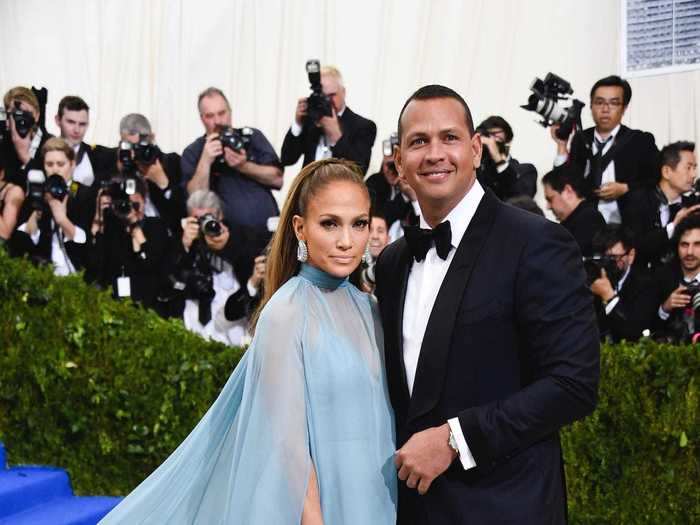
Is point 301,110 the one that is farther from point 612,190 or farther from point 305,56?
point 612,190

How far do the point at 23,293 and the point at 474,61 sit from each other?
3334 millimetres

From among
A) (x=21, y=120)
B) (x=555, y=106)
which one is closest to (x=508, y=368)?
(x=555, y=106)

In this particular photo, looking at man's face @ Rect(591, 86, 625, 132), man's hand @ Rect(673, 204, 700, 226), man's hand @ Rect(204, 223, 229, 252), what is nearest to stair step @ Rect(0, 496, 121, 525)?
man's hand @ Rect(204, 223, 229, 252)

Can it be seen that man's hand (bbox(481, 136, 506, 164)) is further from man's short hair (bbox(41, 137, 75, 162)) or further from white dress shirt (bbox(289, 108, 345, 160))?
man's short hair (bbox(41, 137, 75, 162))

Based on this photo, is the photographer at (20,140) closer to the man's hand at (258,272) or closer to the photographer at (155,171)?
the photographer at (155,171)

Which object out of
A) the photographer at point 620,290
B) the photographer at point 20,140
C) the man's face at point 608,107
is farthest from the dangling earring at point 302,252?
the photographer at point 20,140

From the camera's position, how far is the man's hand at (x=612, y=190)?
18.5 ft

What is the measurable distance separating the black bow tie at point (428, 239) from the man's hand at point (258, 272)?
3.88 m

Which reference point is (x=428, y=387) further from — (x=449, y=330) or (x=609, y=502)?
(x=609, y=502)

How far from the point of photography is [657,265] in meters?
5.46

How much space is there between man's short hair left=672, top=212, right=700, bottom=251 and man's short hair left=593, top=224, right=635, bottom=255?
247 millimetres

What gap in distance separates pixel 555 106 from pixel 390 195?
115cm

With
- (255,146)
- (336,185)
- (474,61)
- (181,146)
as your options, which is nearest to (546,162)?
(474,61)

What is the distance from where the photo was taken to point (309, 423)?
2.32 m
